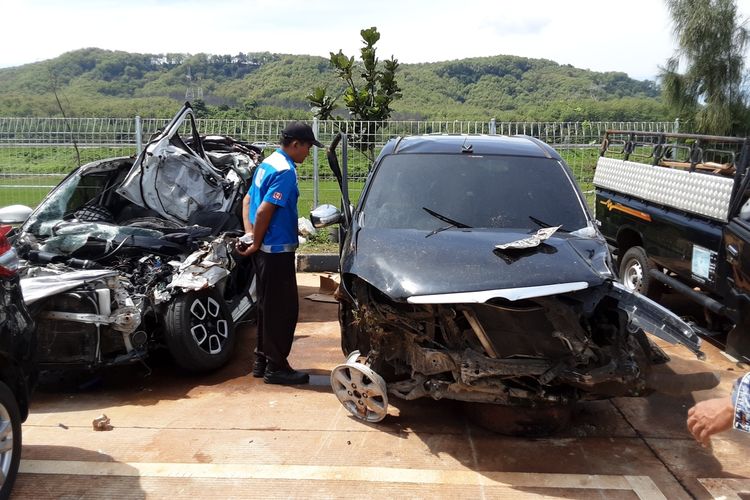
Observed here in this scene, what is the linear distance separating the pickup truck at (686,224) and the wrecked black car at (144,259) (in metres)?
3.31

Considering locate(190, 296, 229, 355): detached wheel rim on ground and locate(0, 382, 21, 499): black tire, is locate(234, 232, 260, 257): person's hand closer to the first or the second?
locate(190, 296, 229, 355): detached wheel rim on ground

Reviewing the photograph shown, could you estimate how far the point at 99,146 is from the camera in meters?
11.4

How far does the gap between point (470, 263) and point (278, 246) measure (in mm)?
1756

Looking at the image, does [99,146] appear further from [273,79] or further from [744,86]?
[273,79]

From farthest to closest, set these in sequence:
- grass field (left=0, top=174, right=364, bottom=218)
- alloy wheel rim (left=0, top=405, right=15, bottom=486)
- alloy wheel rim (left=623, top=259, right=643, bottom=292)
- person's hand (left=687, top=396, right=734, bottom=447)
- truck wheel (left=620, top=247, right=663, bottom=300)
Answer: grass field (left=0, top=174, right=364, bottom=218) → alloy wheel rim (left=623, top=259, right=643, bottom=292) → truck wheel (left=620, top=247, right=663, bottom=300) → alloy wheel rim (left=0, top=405, right=15, bottom=486) → person's hand (left=687, top=396, right=734, bottom=447)

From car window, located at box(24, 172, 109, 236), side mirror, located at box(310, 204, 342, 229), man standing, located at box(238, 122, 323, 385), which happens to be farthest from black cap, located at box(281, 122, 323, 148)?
car window, located at box(24, 172, 109, 236)

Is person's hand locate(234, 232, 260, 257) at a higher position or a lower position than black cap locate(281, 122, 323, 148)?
lower

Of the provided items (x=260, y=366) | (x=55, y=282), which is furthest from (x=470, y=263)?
(x=55, y=282)

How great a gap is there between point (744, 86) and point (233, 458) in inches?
1008

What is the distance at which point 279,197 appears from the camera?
487 centimetres

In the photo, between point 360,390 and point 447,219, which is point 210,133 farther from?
point 360,390

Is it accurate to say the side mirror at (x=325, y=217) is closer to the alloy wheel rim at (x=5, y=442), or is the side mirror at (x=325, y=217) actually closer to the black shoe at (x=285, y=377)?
the black shoe at (x=285, y=377)

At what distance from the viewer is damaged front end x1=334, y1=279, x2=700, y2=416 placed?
11.9ft

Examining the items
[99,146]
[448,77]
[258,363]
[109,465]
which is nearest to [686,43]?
[99,146]
